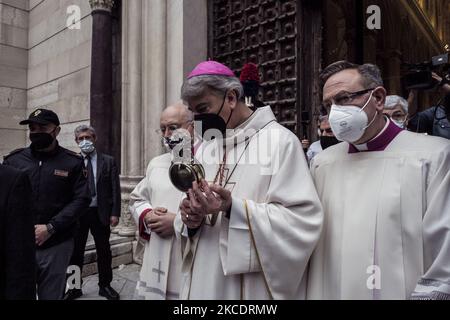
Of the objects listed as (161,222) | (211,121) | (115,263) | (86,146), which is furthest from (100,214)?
(211,121)

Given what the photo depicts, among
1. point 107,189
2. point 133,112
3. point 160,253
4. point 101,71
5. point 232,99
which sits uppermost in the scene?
point 101,71

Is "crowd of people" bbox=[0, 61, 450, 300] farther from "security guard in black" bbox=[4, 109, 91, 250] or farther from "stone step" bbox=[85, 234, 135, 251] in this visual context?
"stone step" bbox=[85, 234, 135, 251]

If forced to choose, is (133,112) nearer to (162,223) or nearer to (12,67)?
(162,223)

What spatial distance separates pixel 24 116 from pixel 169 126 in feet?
23.9

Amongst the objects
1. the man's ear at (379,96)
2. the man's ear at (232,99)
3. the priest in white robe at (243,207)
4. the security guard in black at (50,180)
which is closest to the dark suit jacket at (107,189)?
the security guard in black at (50,180)

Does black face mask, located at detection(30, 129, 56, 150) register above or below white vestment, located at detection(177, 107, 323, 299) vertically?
above

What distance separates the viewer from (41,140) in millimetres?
2984

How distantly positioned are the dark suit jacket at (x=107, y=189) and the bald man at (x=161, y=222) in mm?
1643

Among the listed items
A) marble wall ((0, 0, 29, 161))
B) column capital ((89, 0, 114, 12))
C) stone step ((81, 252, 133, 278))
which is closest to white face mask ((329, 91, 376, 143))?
stone step ((81, 252, 133, 278))

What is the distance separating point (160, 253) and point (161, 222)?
232mm

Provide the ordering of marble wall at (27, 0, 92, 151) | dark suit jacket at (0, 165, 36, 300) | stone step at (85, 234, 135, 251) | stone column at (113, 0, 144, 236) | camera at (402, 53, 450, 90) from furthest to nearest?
marble wall at (27, 0, 92, 151), stone column at (113, 0, 144, 236), stone step at (85, 234, 135, 251), camera at (402, 53, 450, 90), dark suit jacket at (0, 165, 36, 300)

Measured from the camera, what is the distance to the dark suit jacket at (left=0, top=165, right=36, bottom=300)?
1.48m

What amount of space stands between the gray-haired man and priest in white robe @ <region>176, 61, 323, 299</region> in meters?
2.39
